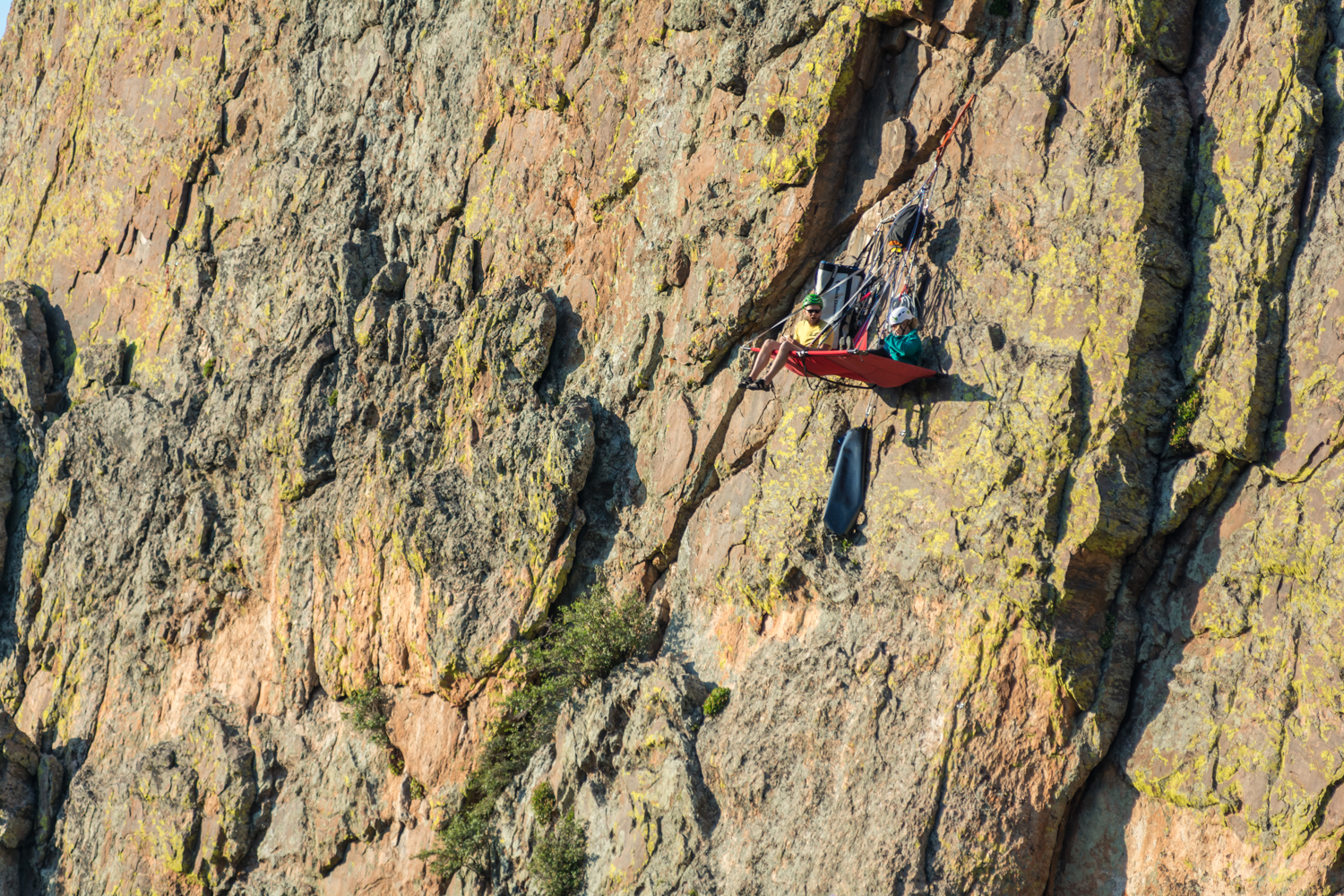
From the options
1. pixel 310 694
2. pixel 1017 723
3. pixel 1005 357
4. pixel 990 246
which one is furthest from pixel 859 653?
pixel 310 694

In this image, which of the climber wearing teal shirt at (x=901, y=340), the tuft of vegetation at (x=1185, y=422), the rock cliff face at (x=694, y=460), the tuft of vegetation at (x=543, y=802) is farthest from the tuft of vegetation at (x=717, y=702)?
the tuft of vegetation at (x=1185, y=422)

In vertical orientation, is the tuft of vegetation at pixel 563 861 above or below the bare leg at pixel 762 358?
below

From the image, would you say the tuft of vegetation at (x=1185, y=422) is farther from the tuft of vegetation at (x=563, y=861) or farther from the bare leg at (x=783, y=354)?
the tuft of vegetation at (x=563, y=861)

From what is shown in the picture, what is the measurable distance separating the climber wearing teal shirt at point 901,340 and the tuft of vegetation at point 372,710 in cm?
1347

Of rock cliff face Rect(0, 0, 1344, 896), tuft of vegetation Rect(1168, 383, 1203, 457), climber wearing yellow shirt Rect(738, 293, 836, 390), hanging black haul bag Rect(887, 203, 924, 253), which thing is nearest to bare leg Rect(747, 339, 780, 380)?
climber wearing yellow shirt Rect(738, 293, 836, 390)

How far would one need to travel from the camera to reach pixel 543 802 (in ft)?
69.8

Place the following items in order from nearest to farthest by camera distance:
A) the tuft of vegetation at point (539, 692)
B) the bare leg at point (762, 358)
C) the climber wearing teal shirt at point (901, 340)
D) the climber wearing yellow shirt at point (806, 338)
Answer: the climber wearing teal shirt at point (901, 340)
the climber wearing yellow shirt at point (806, 338)
the bare leg at point (762, 358)
the tuft of vegetation at point (539, 692)

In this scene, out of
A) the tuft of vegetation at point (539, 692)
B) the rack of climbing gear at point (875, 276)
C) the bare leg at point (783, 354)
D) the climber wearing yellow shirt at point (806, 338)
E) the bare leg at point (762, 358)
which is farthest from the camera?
the tuft of vegetation at point (539, 692)

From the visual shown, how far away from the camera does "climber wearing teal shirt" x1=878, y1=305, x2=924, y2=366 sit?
1806cm

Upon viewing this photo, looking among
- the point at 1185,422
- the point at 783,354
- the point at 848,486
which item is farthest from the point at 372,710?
the point at 1185,422

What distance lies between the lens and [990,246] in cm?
1873

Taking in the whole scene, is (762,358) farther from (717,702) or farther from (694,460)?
(717,702)

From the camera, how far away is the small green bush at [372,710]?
962 inches

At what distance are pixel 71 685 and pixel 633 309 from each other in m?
20.1
